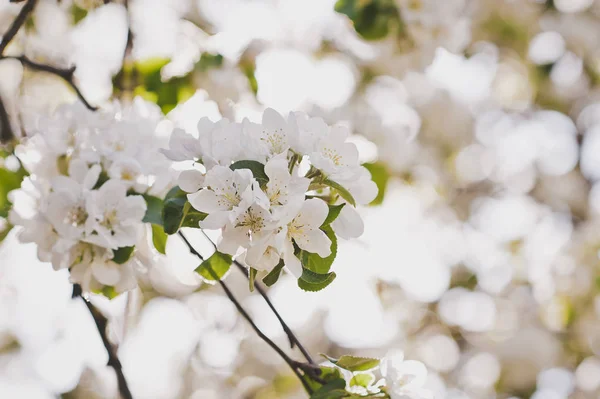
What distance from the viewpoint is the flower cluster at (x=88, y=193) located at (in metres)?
0.81

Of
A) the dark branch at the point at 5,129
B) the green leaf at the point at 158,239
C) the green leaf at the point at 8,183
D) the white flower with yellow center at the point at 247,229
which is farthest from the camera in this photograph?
the dark branch at the point at 5,129

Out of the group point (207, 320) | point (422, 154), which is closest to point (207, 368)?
point (207, 320)

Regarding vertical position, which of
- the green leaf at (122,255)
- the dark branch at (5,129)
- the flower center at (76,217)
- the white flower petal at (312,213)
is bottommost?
the dark branch at (5,129)

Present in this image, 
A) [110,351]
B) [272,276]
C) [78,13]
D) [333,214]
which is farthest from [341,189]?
[78,13]

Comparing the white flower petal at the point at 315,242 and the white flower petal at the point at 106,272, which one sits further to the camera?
the white flower petal at the point at 106,272

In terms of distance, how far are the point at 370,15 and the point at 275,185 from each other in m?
0.93

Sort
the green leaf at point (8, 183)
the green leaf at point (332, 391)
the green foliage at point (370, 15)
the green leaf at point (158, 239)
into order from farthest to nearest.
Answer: the green foliage at point (370, 15) → the green leaf at point (8, 183) → the green leaf at point (158, 239) → the green leaf at point (332, 391)

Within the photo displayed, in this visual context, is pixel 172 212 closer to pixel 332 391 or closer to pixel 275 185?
pixel 275 185

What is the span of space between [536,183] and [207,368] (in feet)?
7.42

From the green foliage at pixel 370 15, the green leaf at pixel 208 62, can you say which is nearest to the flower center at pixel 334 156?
the green foliage at pixel 370 15

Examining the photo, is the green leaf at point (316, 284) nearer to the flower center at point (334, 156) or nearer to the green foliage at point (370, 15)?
the flower center at point (334, 156)

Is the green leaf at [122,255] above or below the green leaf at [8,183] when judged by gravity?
above

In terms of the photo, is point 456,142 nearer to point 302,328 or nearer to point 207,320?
point 302,328

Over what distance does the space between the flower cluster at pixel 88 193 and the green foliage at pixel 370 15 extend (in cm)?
Answer: 73
